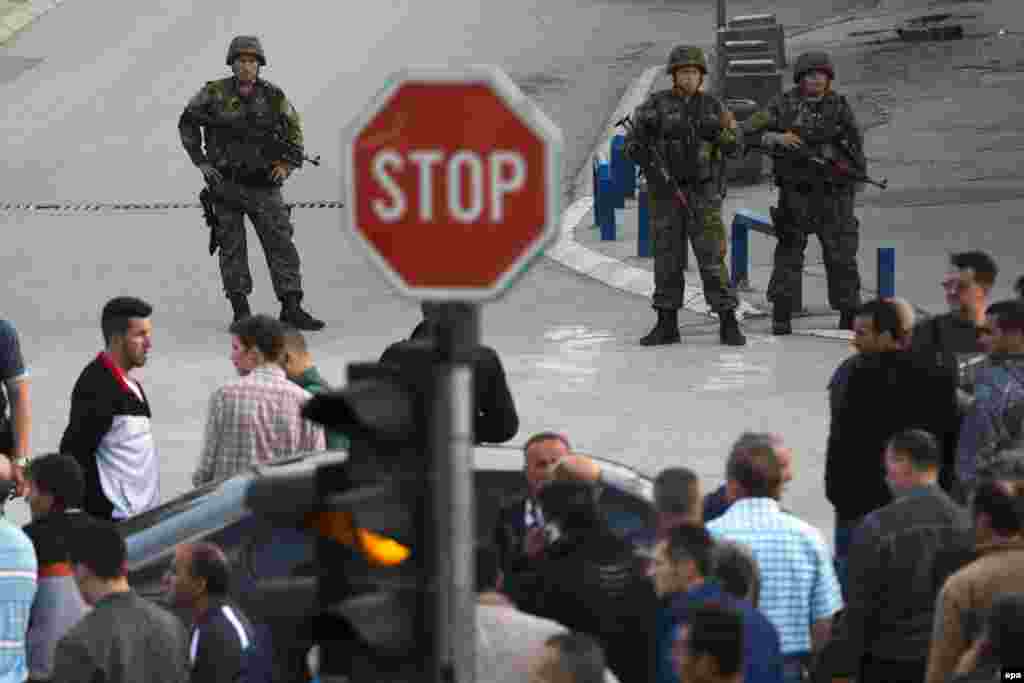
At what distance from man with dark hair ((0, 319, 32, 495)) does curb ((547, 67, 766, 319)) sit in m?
7.39

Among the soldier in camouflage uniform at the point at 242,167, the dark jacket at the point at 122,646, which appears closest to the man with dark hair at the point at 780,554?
the dark jacket at the point at 122,646

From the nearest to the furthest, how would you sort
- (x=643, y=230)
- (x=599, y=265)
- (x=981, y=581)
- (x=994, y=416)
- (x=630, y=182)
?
(x=981, y=581) → (x=994, y=416) → (x=643, y=230) → (x=599, y=265) → (x=630, y=182)

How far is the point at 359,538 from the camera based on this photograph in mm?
5715

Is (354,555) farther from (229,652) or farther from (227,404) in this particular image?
(227,404)

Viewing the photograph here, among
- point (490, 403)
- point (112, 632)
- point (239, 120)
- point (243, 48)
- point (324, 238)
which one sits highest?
point (243, 48)

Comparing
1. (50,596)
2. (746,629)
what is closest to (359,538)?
(746,629)

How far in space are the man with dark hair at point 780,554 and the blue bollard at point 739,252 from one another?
35.7ft

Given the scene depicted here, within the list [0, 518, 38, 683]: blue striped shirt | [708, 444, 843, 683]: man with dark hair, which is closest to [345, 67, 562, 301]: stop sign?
[708, 444, 843, 683]: man with dark hair

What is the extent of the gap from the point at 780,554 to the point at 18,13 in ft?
98.6

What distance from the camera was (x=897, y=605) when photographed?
8578mm

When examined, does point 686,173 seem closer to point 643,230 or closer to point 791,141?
point 791,141

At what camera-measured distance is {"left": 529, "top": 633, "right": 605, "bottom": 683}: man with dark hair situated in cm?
696

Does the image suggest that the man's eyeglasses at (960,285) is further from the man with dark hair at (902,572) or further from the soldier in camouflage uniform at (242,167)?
the soldier in camouflage uniform at (242,167)

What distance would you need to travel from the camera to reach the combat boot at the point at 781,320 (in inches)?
701
